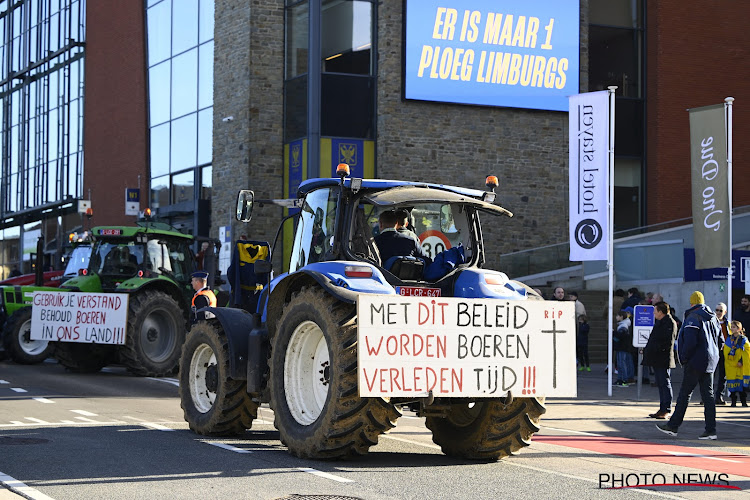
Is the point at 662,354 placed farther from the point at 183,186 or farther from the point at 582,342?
the point at 183,186

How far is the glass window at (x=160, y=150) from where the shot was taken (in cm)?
3812

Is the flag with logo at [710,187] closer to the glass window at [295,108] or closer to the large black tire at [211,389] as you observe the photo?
the large black tire at [211,389]

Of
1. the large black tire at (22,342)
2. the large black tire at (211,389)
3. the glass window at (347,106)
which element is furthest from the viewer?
the glass window at (347,106)

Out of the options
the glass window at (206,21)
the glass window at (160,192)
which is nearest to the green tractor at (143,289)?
the glass window at (206,21)

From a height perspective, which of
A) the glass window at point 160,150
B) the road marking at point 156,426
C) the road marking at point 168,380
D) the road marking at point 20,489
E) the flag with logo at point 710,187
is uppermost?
the glass window at point 160,150

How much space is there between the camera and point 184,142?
36812 millimetres

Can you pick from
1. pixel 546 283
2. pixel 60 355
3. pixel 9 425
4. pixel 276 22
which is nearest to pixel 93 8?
pixel 276 22

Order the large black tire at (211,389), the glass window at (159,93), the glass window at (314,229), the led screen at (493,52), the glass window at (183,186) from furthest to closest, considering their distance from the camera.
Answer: the glass window at (159,93), the glass window at (183,186), the led screen at (493,52), the large black tire at (211,389), the glass window at (314,229)

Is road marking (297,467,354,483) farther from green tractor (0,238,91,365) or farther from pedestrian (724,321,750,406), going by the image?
green tractor (0,238,91,365)

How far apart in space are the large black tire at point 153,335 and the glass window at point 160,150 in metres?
18.2

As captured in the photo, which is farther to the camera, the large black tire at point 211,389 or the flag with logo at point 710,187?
the flag with logo at point 710,187

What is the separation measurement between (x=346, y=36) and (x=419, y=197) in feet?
72.5

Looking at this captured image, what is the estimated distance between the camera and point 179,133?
122 ft

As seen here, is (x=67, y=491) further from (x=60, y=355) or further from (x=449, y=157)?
(x=449, y=157)
